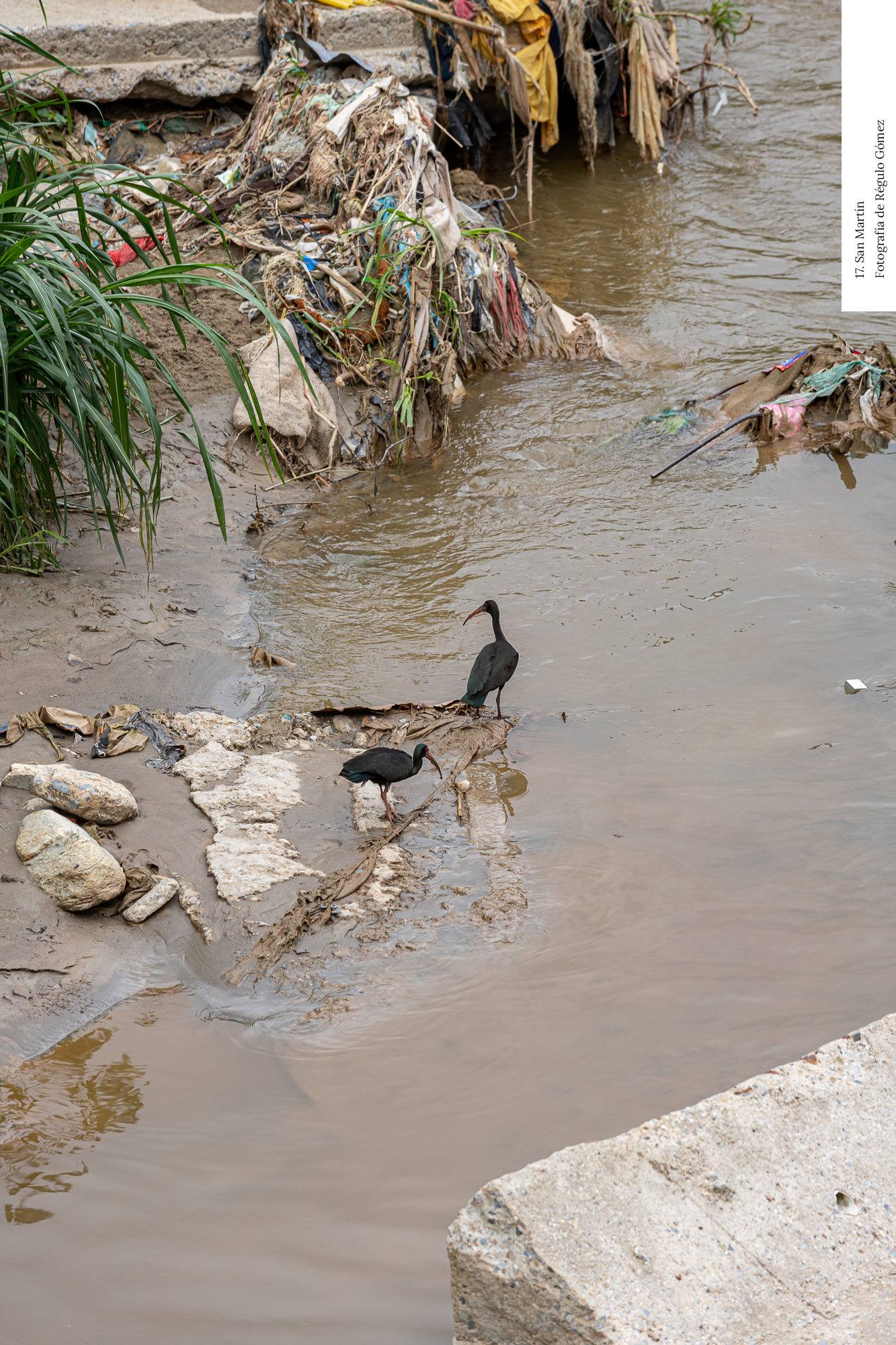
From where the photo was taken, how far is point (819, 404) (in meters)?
6.79

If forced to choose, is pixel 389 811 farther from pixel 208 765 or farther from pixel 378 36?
pixel 378 36

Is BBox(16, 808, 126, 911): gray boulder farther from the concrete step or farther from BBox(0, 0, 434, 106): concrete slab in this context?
the concrete step

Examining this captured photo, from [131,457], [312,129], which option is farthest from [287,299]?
[131,457]

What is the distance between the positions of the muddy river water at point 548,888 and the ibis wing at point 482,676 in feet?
0.98

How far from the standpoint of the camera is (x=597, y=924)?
3273 millimetres

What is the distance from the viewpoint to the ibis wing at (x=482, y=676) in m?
4.18

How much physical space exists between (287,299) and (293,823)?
4.18 meters

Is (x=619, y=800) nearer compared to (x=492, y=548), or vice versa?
Result: (x=619, y=800)

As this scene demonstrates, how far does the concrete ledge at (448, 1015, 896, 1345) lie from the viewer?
73.3 inches

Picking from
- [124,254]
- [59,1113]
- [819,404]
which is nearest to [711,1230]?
[59,1113]

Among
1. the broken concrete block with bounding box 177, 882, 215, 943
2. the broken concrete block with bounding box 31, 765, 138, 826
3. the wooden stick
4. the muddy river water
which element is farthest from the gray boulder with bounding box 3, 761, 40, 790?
the wooden stick

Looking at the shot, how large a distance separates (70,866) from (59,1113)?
2.44ft

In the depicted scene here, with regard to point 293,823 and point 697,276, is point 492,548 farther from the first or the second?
point 697,276

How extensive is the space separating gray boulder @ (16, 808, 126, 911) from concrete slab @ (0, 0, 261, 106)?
7360 mm
